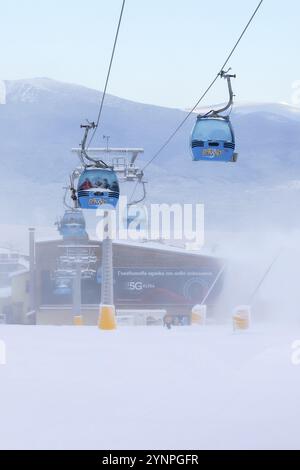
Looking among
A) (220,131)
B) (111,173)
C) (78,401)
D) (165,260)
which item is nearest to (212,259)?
(165,260)

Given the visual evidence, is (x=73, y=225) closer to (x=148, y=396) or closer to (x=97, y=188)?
(x=97, y=188)

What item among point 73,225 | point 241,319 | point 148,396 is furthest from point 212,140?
point 73,225

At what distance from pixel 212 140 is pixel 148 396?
186 inches

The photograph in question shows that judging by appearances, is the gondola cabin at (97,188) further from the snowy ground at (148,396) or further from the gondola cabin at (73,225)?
the gondola cabin at (73,225)

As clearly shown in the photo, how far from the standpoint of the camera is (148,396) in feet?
24.8

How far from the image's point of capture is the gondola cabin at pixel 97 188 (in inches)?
569

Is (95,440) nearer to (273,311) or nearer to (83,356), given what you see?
(83,356)

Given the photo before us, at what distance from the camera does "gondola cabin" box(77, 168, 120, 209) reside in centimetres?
1445

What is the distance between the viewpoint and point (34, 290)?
48688 millimetres

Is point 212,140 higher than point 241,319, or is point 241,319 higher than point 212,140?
point 212,140

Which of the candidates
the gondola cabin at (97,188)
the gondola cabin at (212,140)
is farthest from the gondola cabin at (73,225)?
the gondola cabin at (212,140)

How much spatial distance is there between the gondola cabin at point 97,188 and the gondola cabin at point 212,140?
3776 millimetres

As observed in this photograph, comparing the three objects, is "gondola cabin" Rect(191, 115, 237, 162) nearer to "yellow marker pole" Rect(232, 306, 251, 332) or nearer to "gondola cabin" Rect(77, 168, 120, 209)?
"gondola cabin" Rect(77, 168, 120, 209)
